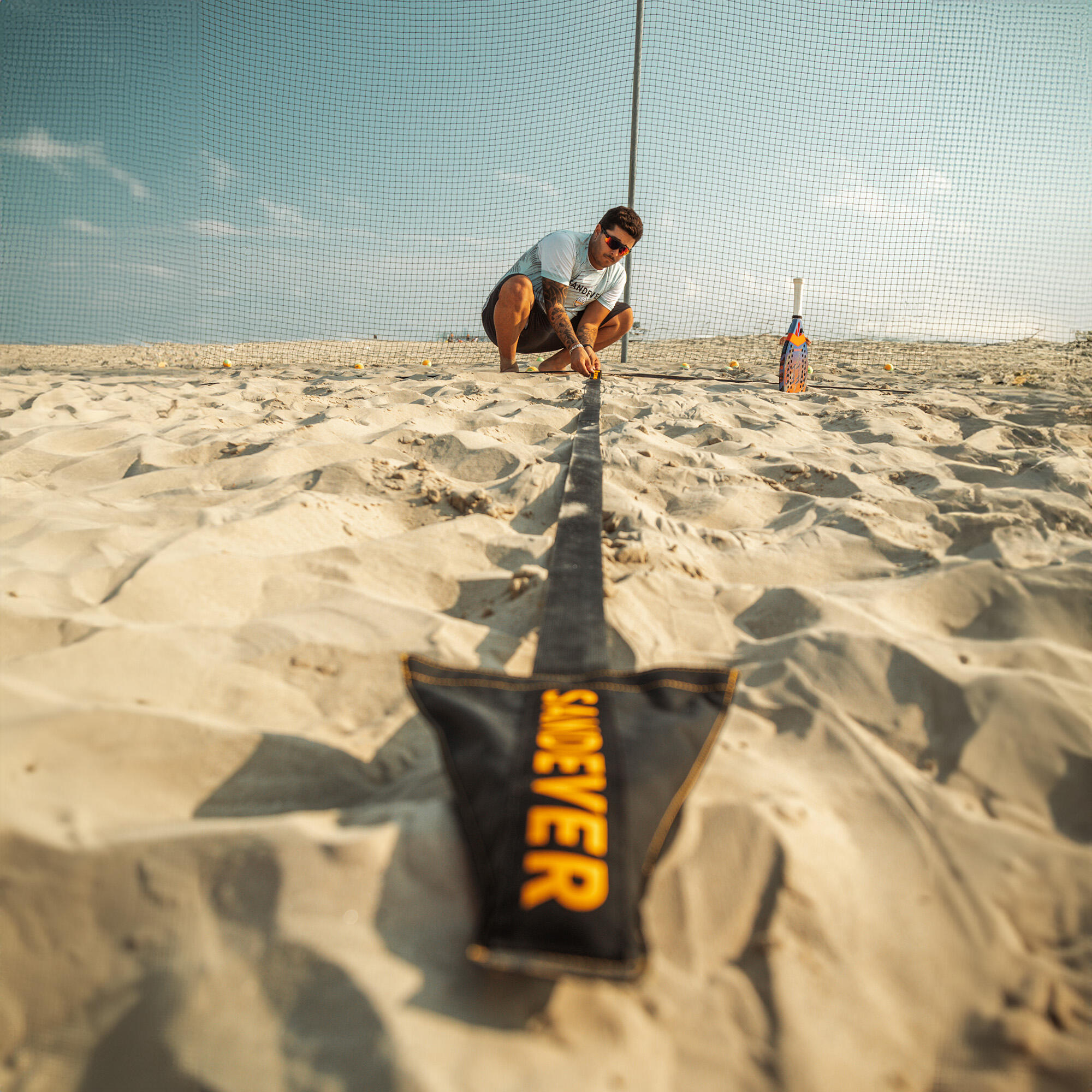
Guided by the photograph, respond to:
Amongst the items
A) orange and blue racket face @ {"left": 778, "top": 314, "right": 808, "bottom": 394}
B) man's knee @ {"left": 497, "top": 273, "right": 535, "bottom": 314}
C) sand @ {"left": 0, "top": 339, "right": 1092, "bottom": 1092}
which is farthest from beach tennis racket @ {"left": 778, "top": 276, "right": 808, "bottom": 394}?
sand @ {"left": 0, "top": 339, "right": 1092, "bottom": 1092}

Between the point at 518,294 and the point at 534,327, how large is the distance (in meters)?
0.44

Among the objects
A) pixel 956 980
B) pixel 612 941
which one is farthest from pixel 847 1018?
pixel 612 941

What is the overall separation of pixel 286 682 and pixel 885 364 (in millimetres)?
6893

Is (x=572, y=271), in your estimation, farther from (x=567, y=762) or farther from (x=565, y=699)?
(x=567, y=762)

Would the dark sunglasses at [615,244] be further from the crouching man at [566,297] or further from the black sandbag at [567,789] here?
the black sandbag at [567,789]

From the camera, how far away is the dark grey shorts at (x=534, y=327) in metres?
4.50

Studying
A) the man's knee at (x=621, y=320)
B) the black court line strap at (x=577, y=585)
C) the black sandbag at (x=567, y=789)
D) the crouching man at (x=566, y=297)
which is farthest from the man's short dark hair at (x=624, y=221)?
the black sandbag at (x=567, y=789)

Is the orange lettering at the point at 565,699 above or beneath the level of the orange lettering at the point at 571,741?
above

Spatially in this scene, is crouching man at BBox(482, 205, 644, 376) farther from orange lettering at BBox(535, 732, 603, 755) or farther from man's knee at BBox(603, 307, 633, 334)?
orange lettering at BBox(535, 732, 603, 755)

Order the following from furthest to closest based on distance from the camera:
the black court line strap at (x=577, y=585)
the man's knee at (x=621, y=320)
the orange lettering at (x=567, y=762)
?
the man's knee at (x=621, y=320) → the black court line strap at (x=577, y=585) → the orange lettering at (x=567, y=762)

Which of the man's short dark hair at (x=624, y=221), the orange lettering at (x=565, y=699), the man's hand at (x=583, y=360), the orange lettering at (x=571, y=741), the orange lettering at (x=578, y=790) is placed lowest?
the orange lettering at (x=578, y=790)

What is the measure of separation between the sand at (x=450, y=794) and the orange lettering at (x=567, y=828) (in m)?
0.11

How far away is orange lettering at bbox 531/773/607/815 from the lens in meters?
0.65

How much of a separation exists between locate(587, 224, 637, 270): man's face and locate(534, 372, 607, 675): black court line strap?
91.3 inches
